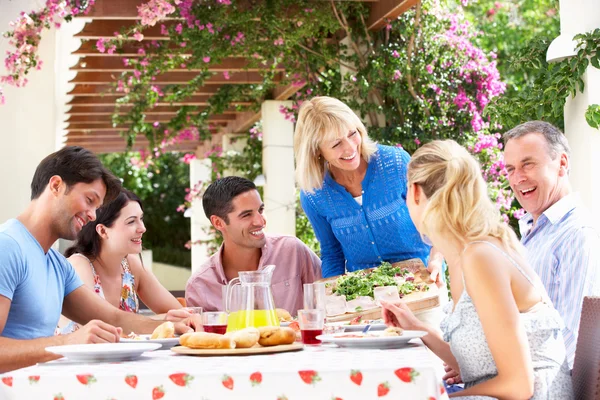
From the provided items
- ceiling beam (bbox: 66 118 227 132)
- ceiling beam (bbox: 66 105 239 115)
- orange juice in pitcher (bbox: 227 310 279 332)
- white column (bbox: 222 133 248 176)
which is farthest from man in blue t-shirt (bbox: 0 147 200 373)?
ceiling beam (bbox: 66 118 227 132)

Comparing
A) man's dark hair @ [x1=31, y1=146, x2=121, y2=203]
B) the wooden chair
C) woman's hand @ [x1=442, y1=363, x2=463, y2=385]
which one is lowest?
woman's hand @ [x1=442, y1=363, x2=463, y2=385]

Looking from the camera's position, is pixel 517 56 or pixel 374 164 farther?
pixel 517 56

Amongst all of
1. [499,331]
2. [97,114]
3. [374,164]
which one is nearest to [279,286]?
[374,164]

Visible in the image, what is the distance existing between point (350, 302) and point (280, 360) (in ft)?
3.98

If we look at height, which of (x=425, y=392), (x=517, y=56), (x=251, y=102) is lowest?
(x=425, y=392)

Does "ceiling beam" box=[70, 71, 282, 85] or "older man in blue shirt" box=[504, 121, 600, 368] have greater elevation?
"ceiling beam" box=[70, 71, 282, 85]

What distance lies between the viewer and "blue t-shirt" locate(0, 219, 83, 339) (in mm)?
2689

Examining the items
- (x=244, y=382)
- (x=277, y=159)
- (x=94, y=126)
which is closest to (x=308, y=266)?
(x=244, y=382)

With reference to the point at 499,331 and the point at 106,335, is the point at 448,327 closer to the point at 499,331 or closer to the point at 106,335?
the point at 499,331

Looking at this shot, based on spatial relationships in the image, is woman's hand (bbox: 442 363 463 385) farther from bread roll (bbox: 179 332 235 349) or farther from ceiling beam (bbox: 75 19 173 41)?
ceiling beam (bbox: 75 19 173 41)


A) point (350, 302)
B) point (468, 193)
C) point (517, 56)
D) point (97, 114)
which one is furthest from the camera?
point (97, 114)

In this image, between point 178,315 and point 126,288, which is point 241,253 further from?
point 178,315

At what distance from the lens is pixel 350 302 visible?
318cm

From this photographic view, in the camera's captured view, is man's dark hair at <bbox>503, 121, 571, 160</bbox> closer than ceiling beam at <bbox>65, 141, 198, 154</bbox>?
Yes
